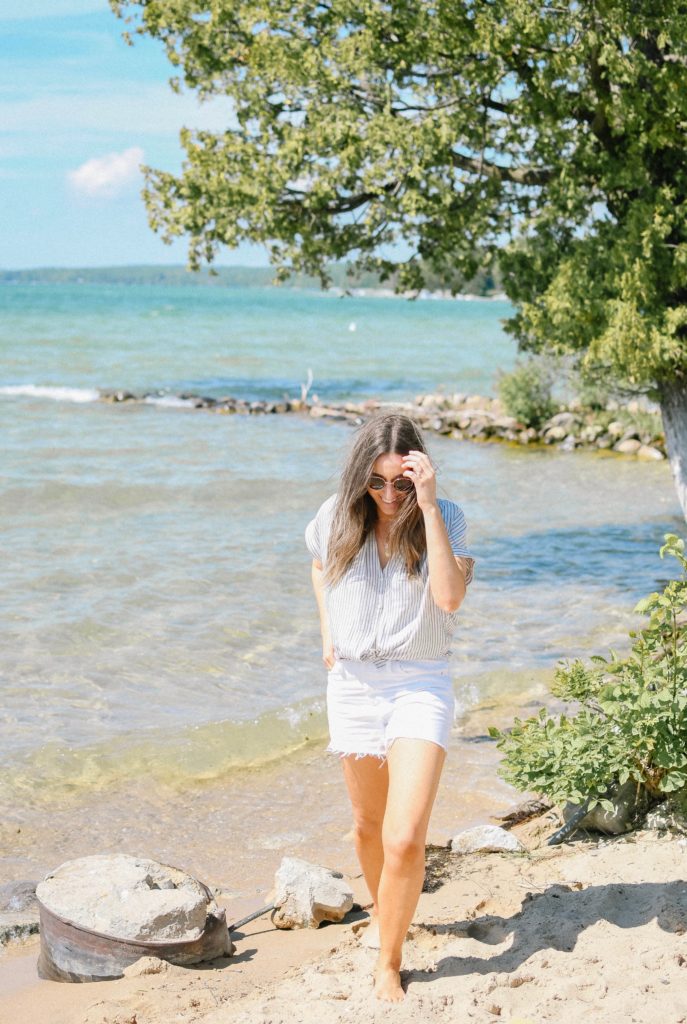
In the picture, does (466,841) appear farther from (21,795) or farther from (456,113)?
(456,113)

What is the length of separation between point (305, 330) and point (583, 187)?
7361 centimetres

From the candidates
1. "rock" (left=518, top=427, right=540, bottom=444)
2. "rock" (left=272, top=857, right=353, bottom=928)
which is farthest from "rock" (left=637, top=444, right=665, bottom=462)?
"rock" (left=272, top=857, right=353, bottom=928)

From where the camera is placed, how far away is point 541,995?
4258 mm

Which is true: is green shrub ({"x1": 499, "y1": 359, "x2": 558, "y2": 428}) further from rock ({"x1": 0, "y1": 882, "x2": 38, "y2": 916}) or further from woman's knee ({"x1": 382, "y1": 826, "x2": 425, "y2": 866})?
woman's knee ({"x1": 382, "y1": 826, "x2": 425, "y2": 866})

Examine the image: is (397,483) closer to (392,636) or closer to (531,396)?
(392,636)

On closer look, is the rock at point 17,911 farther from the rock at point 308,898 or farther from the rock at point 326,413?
the rock at point 326,413

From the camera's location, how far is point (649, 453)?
922 inches

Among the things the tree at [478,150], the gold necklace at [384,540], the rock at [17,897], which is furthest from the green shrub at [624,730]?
the tree at [478,150]

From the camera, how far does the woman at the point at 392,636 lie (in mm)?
4293

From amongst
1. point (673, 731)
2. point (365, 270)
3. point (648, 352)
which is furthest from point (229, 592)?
point (673, 731)

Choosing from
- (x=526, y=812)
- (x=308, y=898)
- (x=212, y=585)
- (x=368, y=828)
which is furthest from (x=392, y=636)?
(x=212, y=585)

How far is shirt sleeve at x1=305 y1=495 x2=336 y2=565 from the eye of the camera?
4.68m

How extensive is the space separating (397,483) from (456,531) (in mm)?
304

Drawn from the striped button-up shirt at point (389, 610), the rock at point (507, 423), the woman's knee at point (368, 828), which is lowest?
the woman's knee at point (368, 828)
